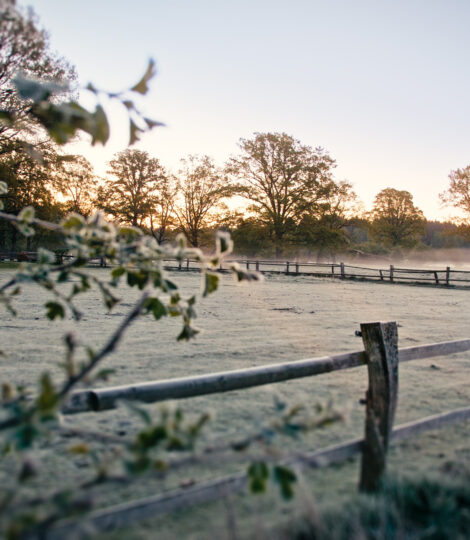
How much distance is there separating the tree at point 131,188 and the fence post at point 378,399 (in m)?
43.9

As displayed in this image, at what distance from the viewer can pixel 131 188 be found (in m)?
45.9

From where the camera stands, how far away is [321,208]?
42.1m

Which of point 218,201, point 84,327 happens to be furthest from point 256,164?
point 84,327

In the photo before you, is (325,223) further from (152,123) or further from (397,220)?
(152,123)

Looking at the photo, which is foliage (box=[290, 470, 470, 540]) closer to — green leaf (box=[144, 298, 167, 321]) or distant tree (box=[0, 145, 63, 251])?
green leaf (box=[144, 298, 167, 321])

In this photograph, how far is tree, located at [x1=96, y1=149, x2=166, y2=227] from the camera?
45281 millimetres

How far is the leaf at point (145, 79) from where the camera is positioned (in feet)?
4.38

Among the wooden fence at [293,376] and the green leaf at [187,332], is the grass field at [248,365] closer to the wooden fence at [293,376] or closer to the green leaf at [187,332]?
the wooden fence at [293,376]

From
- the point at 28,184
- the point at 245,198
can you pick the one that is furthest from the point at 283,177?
the point at 28,184

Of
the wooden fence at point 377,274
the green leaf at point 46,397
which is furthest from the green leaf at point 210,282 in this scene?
the wooden fence at point 377,274

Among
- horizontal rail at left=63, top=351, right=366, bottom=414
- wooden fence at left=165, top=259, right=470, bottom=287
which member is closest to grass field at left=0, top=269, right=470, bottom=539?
horizontal rail at left=63, top=351, right=366, bottom=414

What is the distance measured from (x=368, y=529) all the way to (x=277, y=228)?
131ft

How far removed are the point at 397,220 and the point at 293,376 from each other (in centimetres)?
6114

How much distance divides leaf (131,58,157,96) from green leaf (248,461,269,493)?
45.3 inches
